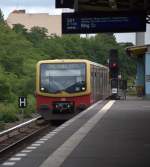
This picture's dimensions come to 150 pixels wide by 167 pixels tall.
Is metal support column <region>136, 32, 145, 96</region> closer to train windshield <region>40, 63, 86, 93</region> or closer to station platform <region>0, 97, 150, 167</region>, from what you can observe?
train windshield <region>40, 63, 86, 93</region>

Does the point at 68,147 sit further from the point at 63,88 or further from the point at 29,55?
the point at 29,55

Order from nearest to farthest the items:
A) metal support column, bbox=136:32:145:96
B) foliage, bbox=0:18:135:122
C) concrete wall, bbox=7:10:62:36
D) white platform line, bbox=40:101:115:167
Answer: white platform line, bbox=40:101:115:167, foliage, bbox=0:18:135:122, metal support column, bbox=136:32:145:96, concrete wall, bbox=7:10:62:36

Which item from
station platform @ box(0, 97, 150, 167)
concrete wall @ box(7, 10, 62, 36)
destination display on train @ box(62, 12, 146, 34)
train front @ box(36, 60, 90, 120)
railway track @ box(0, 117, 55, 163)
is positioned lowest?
railway track @ box(0, 117, 55, 163)

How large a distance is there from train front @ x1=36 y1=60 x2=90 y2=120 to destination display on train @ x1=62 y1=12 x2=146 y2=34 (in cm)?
498

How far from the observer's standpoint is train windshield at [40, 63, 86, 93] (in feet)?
98.4

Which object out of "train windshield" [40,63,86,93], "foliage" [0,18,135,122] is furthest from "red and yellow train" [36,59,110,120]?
"foliage" [0,18,135,122]

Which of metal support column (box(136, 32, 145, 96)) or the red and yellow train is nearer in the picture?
the red and yellow train

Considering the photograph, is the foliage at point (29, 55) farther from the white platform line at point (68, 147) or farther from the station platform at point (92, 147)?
the white platform line at point (68, 147)

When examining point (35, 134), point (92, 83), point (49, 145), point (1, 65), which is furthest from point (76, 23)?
point (1, 65)

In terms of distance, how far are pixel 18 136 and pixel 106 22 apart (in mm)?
5214

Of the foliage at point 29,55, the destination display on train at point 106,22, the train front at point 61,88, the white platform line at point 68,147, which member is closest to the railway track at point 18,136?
the train front at point 61,88

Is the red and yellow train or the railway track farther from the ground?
the red and yellow train

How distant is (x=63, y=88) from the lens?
30016 mm

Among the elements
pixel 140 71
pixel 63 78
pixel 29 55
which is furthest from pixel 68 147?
pixel 29 55
